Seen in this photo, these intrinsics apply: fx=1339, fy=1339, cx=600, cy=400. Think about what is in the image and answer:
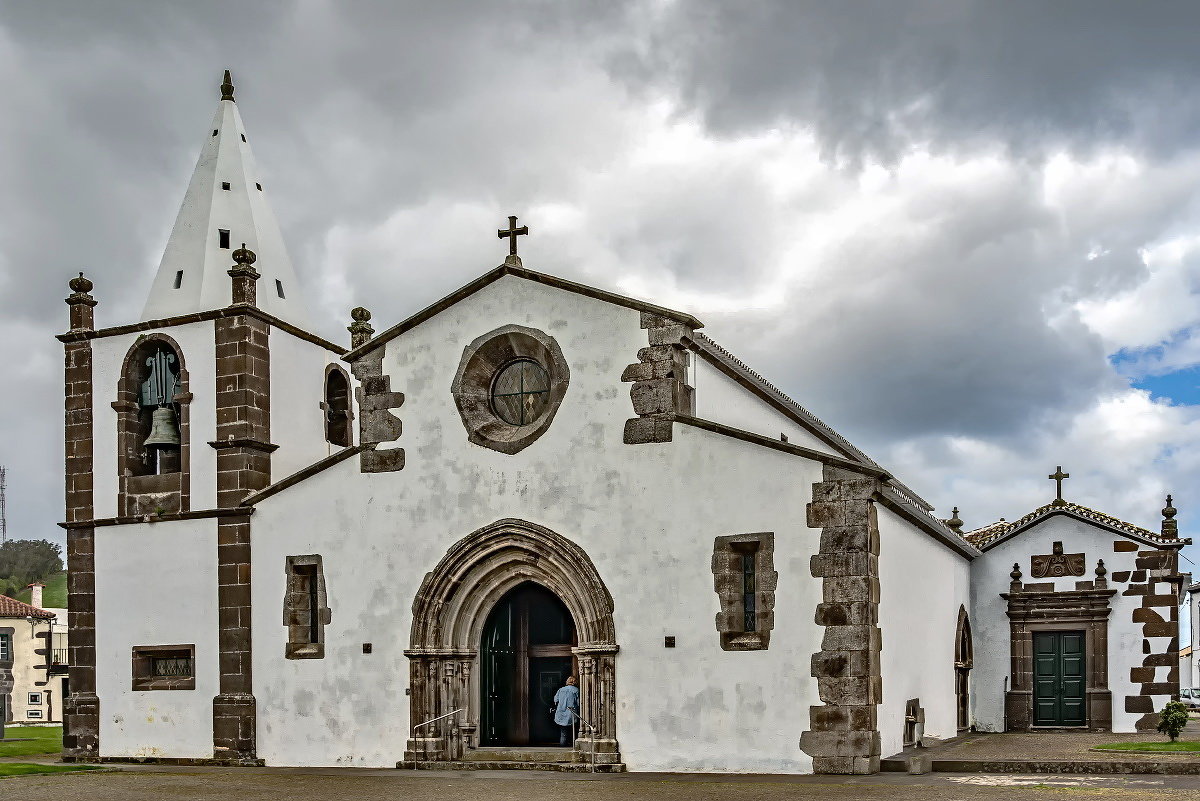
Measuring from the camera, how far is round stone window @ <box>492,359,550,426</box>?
2019 cm

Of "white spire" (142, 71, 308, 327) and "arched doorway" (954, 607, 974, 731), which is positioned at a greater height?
"white spire" (142, 71, 308, 327)

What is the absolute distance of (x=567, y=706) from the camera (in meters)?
19.4

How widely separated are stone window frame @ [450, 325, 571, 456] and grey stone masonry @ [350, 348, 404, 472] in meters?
1.14

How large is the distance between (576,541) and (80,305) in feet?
35.6

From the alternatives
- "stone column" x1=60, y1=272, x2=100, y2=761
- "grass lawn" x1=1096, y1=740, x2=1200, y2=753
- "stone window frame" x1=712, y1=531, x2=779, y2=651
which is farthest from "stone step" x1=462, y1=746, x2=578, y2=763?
"grass lawn" x1=1096, y1=740, x2=1200, y2=753

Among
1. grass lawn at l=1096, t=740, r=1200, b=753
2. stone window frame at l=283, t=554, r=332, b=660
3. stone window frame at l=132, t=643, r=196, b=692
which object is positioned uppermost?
stone window frame at l=283, t=554, r=332, b=660

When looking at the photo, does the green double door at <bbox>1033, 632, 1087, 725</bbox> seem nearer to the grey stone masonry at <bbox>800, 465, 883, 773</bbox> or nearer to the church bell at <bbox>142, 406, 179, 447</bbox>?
the grey stone masonry at <bbox>800, 465, 883, 773</bbox>

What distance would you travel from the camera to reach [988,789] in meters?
14.7

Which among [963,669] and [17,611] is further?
[17,611]

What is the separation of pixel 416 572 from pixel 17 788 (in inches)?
240

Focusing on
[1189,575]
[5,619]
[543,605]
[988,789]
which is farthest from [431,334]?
[5,619]

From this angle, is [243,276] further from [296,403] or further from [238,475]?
[238,475]

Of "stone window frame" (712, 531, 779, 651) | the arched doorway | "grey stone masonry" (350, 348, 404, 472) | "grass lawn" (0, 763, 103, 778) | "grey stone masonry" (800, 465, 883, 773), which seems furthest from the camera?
the arched doorway

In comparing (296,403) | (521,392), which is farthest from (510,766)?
(296,403)
